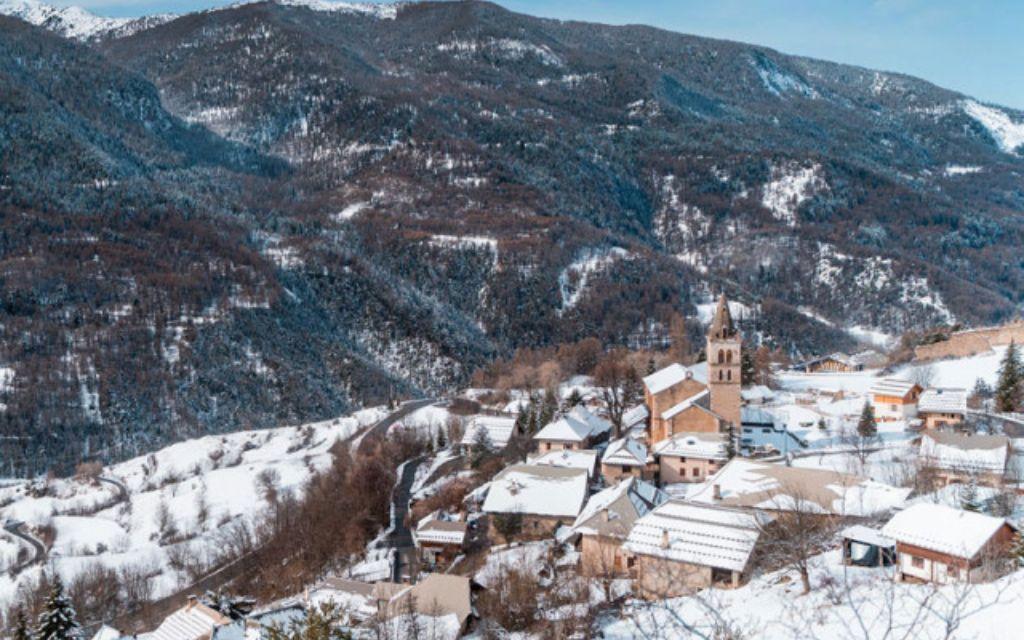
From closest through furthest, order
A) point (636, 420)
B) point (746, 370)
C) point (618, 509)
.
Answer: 1. point (618, 509)
2. point (636, 420)
3. point (746, 370)

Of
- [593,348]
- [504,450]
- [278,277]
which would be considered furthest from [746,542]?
[278,277]

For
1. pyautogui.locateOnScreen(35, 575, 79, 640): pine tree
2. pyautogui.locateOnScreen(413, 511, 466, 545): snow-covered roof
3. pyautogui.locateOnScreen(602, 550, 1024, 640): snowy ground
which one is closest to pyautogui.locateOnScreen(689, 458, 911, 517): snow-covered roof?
pyautogui.locateOnScreen(602, 550, 1024, 640): snowy ground

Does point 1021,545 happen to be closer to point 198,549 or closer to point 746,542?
point 746,542

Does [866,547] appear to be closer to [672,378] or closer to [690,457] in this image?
[690,457]

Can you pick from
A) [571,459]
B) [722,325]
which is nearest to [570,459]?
[571,459]

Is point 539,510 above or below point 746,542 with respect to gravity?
below

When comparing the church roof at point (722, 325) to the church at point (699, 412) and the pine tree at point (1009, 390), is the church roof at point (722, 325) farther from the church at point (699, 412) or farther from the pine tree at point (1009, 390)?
the pine tree at point (1009, 390)
